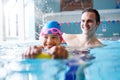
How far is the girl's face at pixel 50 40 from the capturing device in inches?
95.6

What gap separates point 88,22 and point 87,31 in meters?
0.13

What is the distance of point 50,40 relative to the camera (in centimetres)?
247

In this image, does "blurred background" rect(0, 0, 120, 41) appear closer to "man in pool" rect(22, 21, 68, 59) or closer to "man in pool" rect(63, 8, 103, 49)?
"man in pool" rect(63, 8, 103, 49)

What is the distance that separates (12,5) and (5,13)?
579mm

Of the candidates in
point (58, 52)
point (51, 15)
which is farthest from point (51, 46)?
point (51, 15)

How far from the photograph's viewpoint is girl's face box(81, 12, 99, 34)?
3242 millimetres

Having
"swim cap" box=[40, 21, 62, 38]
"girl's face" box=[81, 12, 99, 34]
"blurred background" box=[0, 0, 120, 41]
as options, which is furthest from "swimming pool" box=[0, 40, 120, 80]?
"blurred background" box=[0, 0, 120, 41]

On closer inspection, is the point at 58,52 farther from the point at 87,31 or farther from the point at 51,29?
the point at 87,31

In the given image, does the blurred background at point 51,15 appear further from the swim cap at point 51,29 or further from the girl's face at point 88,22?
the swim cap at point 51,29

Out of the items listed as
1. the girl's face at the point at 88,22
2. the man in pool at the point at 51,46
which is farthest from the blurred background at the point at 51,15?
the man in pool at the point at 51,46

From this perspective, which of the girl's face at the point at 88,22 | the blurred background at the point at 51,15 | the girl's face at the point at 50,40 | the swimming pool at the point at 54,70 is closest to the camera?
the swimming pool at the point at 54,70

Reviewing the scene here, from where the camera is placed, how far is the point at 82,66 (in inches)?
76.1

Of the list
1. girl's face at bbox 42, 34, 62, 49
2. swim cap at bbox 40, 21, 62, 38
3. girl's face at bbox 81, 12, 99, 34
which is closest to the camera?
girl's face at bbox 42, 34, 62, 49

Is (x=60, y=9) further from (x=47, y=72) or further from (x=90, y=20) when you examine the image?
(x=47, y=72)
